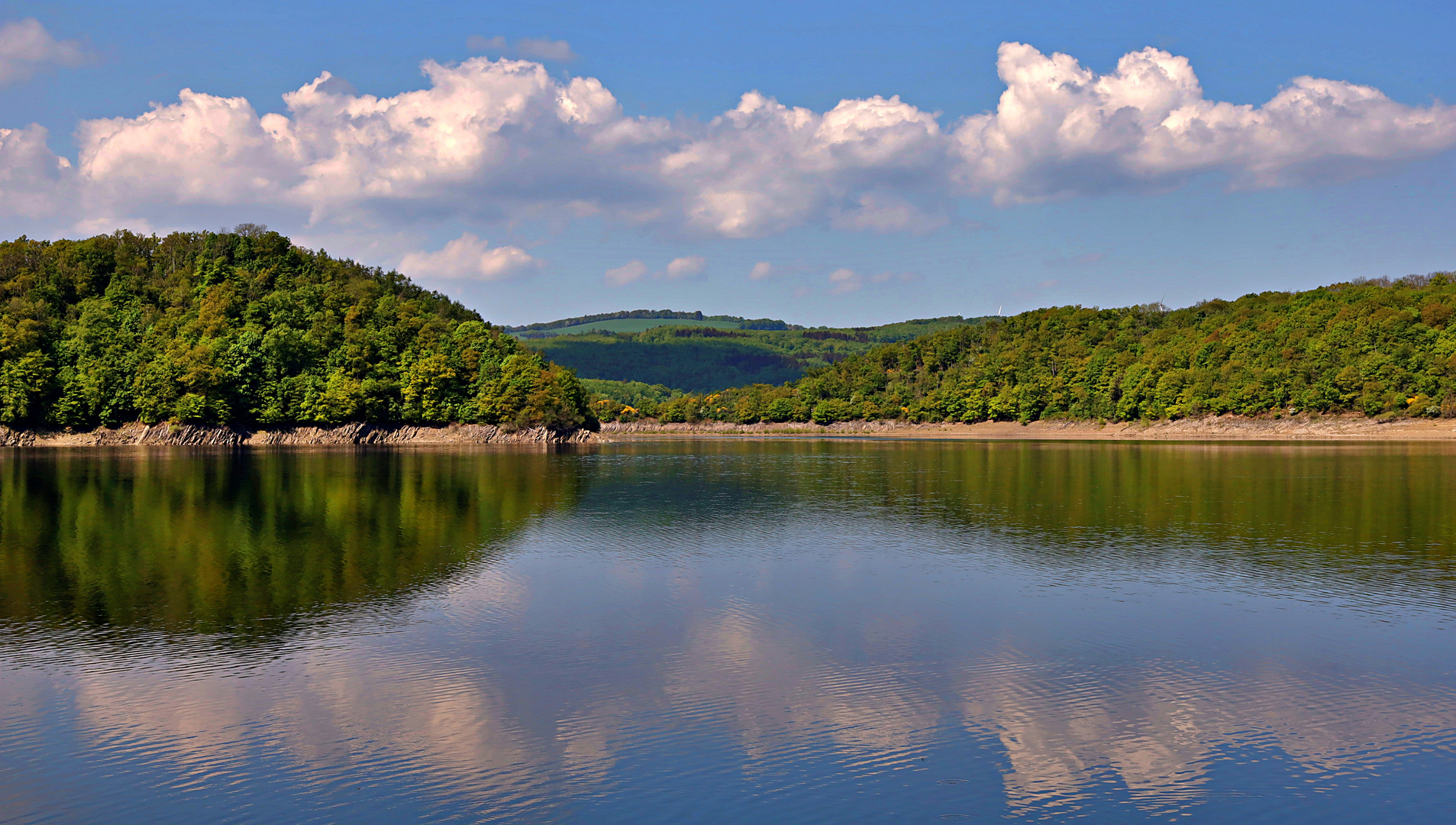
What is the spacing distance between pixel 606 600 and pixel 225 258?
16916cm

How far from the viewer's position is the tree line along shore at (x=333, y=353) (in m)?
125

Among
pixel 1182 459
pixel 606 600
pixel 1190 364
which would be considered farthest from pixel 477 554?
pixel 1190 364

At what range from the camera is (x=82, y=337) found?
13225cm

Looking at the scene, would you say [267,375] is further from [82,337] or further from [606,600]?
[606,600]

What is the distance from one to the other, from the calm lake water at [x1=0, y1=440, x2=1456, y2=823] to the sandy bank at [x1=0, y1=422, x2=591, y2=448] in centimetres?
9609

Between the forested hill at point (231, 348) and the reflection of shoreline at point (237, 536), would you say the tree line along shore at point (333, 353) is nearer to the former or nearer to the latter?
the forested hill at point (231, 348)

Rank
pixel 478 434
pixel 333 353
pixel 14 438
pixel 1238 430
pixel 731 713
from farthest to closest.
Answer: pixel 1238 430
pixel 333 353
pixel 478 434
pixel 14 438
pixel 731 713

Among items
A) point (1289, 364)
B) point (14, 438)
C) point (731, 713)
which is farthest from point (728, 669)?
point (1289, 364)

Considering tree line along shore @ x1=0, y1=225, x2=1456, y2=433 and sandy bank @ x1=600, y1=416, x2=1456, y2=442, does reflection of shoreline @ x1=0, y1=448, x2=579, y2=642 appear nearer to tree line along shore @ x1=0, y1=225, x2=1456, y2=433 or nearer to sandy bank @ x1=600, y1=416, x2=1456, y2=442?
tree line along shore @ x1=0, y1=225, x2=1456, y2=433

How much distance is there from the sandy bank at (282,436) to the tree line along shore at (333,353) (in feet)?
3.91

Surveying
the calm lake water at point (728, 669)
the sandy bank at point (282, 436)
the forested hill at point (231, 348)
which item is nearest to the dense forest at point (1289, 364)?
the forested hill at point (231, 348)

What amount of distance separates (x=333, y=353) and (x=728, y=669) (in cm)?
13973

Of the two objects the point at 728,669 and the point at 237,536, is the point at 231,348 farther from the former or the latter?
the point at 728,669

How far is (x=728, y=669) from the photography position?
1712 cm
